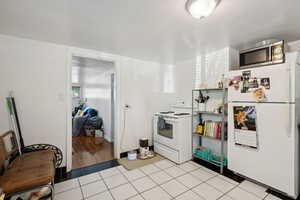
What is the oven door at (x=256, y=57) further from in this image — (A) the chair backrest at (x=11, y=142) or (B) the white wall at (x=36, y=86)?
(A) the chair backrest at (x=11, y=142)

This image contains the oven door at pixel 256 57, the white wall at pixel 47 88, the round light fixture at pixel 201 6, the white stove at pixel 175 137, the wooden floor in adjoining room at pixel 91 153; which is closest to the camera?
the round light fixture at pixel 201 6

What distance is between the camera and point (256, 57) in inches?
81.0

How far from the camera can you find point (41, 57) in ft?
7.30

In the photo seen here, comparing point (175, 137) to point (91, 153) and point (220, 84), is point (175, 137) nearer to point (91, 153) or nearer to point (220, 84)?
point (220, 84)

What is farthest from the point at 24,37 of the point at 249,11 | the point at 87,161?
the point at 249,11

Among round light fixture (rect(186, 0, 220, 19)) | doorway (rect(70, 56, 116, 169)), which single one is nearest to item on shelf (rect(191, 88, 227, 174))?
round light fixture (rect(186, 0, 220, 19))

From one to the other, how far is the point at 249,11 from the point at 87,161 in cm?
353

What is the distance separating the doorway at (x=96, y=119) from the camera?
3.22 m

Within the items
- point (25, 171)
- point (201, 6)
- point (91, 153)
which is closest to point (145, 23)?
point (201, 6)

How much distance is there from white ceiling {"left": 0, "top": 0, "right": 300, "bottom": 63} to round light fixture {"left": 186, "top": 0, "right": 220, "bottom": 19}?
12 cm

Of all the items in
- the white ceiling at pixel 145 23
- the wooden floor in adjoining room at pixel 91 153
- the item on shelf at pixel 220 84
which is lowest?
the wooden floor in adjoining room at pixel 91 153

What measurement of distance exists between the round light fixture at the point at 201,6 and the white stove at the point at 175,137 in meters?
1.85

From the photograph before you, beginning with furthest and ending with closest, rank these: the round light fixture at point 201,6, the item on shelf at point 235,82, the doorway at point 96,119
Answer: the doorway at point 96,119, the item on shelf at point 235,82, the round light fixture at point 201,6

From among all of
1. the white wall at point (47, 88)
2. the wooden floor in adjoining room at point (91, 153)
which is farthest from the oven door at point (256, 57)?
the wooden floor in adjoining room at point (91, 153)
